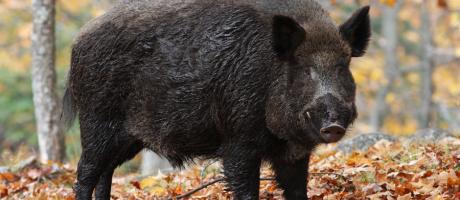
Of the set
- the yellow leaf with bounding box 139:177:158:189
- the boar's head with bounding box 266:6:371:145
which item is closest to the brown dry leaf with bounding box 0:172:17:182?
the yellow leaf with bounding box 139:177:158:189

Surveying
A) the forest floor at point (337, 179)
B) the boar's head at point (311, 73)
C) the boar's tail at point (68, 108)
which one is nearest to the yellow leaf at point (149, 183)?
the forest floor at point (337, 179)

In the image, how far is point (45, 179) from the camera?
890 centimetres

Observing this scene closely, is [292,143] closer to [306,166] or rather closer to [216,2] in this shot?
[306,166]

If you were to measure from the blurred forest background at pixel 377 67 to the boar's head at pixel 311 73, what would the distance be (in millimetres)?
767

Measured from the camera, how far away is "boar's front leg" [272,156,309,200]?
591 centimetres

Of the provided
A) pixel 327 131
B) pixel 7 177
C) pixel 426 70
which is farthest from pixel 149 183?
pixel 426 70

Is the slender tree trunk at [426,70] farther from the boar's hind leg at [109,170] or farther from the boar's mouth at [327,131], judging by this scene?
the boar's mouth at [327,131]

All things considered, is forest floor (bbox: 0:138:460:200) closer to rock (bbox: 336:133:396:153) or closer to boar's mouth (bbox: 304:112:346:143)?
rock (bbox: 336:133:396:153)

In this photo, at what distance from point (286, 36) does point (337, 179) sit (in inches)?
84.6

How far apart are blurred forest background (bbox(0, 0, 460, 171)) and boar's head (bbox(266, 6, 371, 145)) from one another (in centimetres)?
77

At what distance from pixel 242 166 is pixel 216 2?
147cm

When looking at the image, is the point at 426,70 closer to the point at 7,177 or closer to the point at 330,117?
the point at 7,177

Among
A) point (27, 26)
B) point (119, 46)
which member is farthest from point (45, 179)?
point (27, 26)

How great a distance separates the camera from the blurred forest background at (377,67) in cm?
1648
